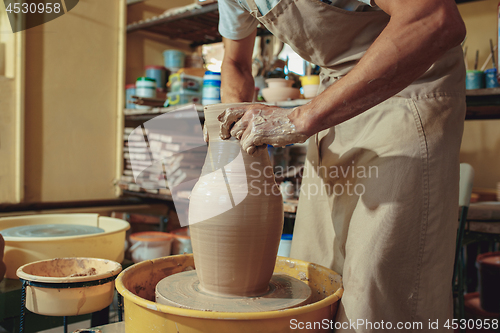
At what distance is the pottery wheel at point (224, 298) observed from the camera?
99 cm

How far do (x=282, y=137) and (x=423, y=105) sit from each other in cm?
42

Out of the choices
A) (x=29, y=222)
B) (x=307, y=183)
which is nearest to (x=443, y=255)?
(x=307, y=183)

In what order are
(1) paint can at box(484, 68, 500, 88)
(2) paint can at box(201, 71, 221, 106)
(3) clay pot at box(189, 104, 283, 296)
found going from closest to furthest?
(3) clay pot at box(189, 104, 283, 296), (1) paint can at box(484, 68, 500, 88), (2) paint can at box(201, 71, 221, 106)

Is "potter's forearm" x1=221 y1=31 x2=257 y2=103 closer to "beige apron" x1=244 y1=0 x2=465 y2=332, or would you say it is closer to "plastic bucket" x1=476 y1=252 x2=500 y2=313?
"beige apron" x1=244 y1=0 x2=465 y2=332

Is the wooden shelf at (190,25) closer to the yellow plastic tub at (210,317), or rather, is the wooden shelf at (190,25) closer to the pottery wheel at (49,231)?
the pottery wheel at (49,231)

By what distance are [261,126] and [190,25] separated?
3.26m

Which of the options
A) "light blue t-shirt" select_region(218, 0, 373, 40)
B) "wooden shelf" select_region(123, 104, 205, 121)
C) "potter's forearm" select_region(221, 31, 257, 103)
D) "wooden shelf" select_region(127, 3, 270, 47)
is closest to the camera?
"light blue t-shirt" select_region(218, 0, 373, 40)

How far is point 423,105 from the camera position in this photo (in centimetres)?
104

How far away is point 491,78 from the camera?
2.29 metres

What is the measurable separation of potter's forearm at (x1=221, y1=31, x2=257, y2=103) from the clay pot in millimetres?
506

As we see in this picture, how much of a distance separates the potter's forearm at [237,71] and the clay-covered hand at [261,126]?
607 mm

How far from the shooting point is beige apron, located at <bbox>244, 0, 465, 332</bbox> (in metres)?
1.00

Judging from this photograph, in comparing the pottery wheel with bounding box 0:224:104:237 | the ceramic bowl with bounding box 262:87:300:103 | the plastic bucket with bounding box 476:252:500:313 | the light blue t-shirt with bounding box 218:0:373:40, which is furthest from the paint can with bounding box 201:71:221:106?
the plastic bucket with bounding box 476:252:500:313

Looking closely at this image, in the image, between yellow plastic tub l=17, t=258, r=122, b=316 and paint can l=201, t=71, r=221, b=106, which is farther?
paint can l=201, t=71, r=221, b=106
